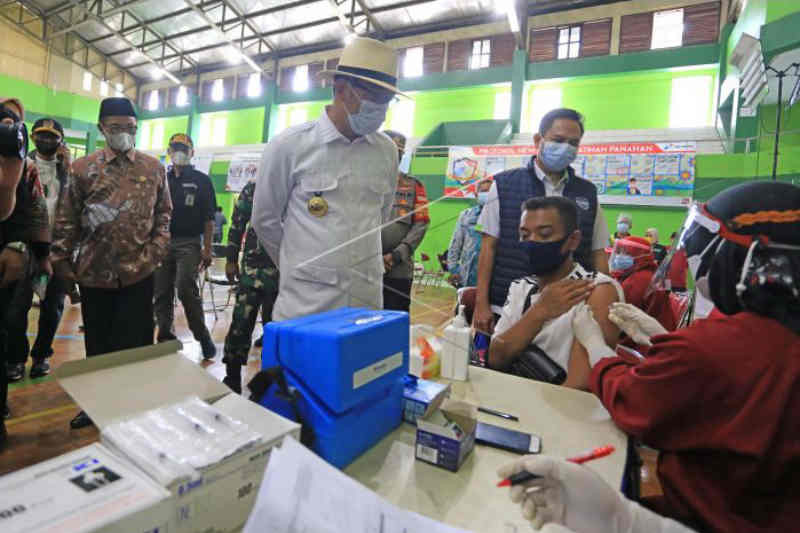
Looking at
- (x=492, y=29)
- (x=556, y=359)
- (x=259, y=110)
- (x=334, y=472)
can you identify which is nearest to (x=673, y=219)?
(x=492, y=29)

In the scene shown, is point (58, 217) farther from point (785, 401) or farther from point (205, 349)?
point (785, 401)

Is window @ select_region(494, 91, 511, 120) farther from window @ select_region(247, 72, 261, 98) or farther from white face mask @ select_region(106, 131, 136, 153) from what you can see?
white face mask @ select_region(106, 131, 136, 153)

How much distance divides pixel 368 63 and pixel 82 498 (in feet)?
4.41

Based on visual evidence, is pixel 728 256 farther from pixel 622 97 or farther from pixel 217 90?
pixel 217 90

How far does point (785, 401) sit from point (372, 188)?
1.26 metres

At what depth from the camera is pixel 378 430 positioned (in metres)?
0.91

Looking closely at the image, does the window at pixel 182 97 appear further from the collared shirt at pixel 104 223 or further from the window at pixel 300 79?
the collared shirt at pixel 104 223

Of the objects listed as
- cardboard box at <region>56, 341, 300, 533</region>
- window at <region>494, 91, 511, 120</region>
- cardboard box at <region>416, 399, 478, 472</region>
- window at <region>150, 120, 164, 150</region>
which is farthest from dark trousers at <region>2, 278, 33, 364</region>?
window at <region>150, 120, 164, 150</region>

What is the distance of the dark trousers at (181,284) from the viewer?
3197 millimetres

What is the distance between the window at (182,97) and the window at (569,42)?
1362 centimetres

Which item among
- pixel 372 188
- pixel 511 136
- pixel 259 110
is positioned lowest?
pixel 372 188

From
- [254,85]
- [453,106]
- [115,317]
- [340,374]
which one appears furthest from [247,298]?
[254,85]

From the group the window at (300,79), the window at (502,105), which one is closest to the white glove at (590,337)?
the window at (502,105)

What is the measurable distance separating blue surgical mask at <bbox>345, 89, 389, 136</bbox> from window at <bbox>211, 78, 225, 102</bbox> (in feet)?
54.9
